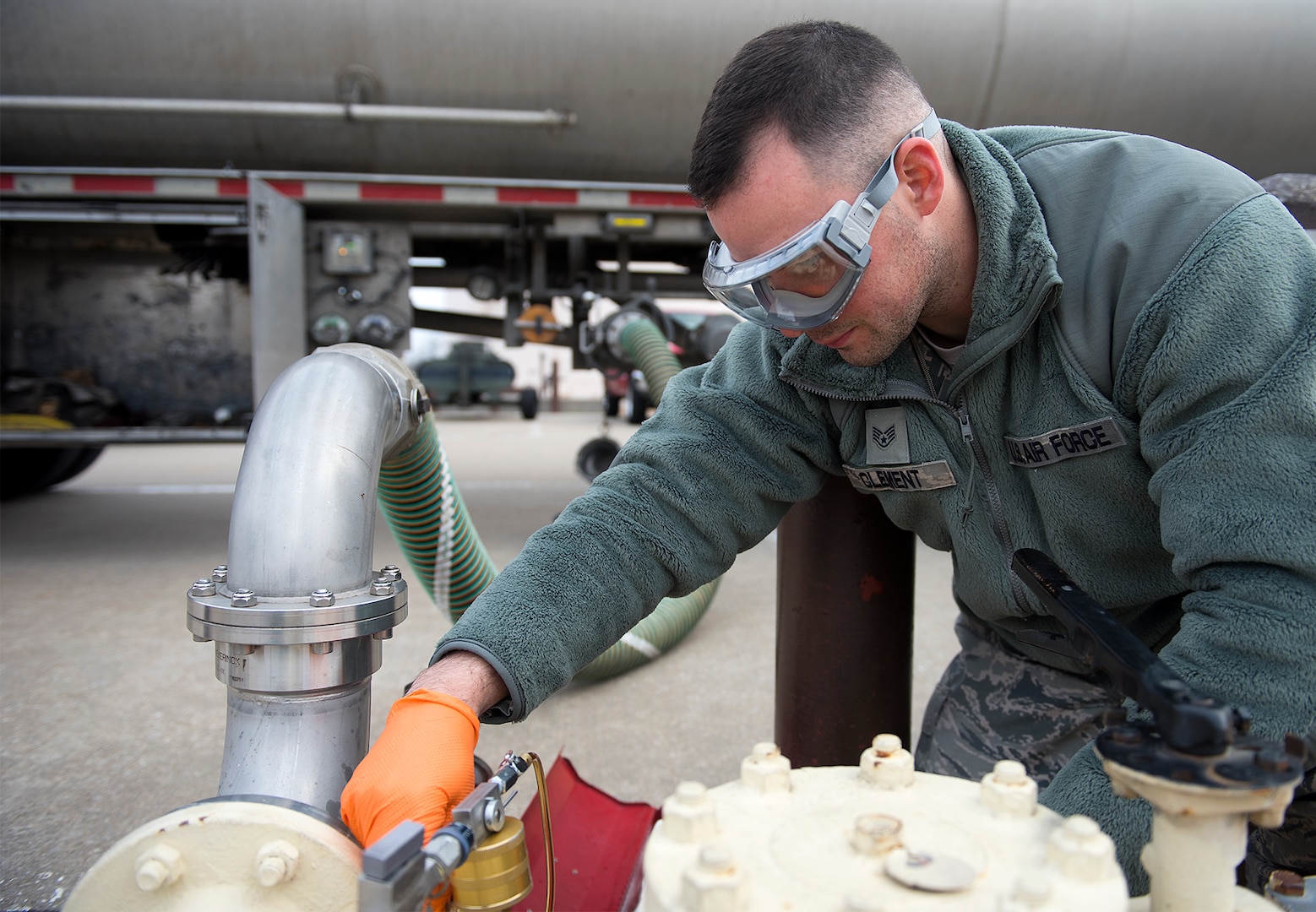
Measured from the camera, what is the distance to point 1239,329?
0.92m

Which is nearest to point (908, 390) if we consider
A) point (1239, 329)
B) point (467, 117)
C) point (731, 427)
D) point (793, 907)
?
point (731, 427)

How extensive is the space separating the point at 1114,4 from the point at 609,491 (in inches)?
131

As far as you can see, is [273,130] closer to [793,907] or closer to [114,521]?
[114,521]

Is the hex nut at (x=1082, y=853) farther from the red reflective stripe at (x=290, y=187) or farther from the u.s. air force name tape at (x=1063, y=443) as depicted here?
the red reflective stripe at (x=290, y=187)

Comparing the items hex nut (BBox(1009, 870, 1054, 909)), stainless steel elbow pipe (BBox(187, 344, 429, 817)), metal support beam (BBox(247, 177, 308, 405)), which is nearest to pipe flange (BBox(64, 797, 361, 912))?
stainless steel elbow pipe (BBox(187, 344, 429, 817))

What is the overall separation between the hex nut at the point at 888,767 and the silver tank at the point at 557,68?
125 inches

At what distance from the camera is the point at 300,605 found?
0.97 meters

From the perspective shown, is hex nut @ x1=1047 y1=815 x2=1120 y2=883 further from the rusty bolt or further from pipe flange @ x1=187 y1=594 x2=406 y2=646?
pipe flange @ x1=187 y1=594 x2=406 y2=646

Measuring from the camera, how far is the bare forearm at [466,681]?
3.32 ft

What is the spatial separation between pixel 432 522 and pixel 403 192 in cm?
234

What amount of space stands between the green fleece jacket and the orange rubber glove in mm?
99

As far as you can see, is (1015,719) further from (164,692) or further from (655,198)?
(655,198)

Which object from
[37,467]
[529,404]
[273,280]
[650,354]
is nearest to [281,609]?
[650,354]

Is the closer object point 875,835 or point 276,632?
point 875,835
